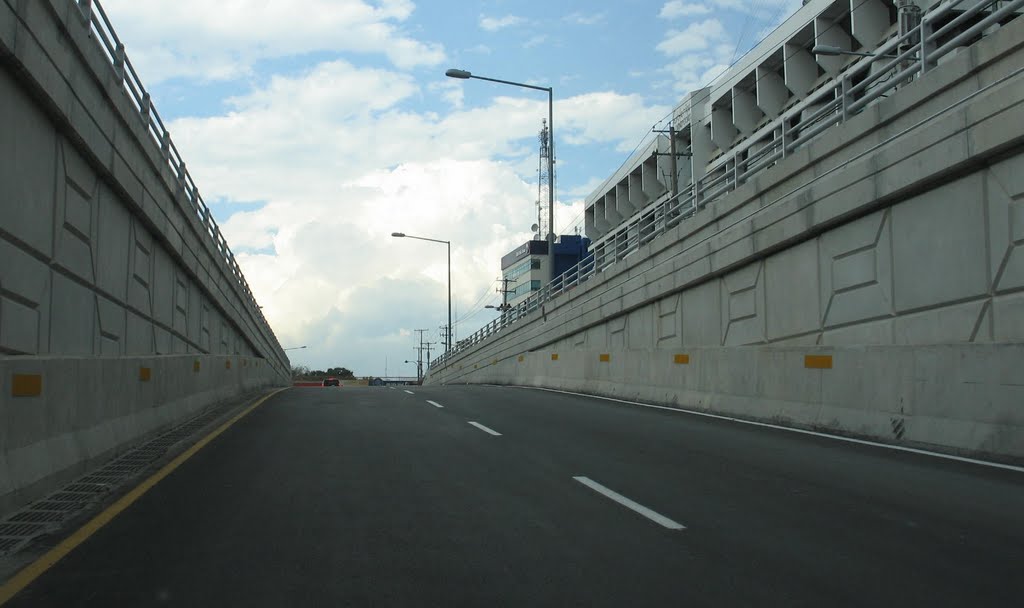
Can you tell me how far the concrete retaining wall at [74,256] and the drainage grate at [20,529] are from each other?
511mm

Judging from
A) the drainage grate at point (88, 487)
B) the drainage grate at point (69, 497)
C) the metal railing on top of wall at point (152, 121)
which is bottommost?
the drainage grate at point (69, 497)

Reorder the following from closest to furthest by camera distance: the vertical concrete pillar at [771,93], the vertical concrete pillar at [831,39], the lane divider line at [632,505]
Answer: the lane divider line at [632,505]
the vertical concrete pillar at [831,39]
the vertical concrete pillar at [771,93]

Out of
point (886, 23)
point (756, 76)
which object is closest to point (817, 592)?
point (886, 23)

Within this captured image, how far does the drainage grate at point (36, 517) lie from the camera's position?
22.4 feet

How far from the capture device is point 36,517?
22.9ft

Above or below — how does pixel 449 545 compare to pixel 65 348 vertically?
below

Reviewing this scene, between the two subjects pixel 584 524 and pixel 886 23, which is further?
pixel 886 23

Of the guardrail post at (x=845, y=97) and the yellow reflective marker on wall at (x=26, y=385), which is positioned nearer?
the yellow reflective marker on wall at (x=26, y=385)

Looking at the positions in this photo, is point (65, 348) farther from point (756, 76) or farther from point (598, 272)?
point (756, 76)

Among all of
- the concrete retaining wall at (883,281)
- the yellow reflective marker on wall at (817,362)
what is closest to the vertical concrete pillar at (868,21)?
the concrete retaining wall at (883,281)

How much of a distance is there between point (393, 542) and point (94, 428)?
5.01 m

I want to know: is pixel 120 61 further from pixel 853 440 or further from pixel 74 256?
pixel 853 440

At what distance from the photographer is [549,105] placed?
34750 mm

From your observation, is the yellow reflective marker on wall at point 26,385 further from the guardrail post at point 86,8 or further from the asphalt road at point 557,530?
the guardrail post at point 86,8
